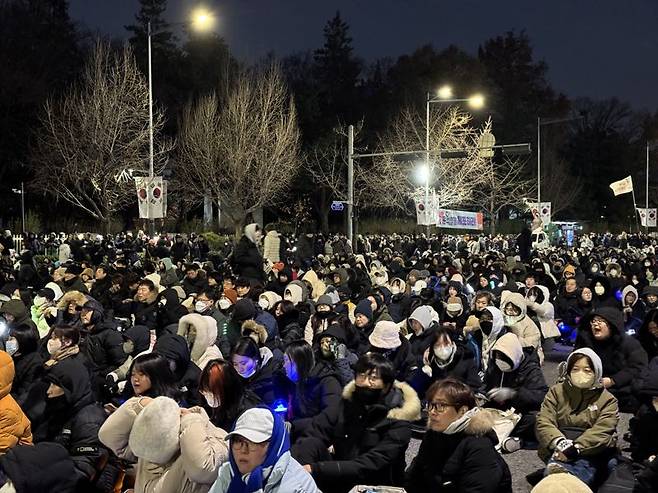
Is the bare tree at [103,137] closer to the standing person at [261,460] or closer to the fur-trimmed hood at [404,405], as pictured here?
the fur-trimmed hood at [404,405]

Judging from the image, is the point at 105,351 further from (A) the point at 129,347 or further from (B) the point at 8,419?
(B) the point at 8,419

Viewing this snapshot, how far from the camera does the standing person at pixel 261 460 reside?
3.95m

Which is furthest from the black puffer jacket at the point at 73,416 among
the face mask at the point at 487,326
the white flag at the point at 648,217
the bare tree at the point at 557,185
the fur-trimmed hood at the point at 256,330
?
the bare tree at the point at 557,185

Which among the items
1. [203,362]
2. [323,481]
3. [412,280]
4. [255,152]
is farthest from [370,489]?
[255,152]

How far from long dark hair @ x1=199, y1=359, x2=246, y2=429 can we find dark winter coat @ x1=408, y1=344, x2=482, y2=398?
344 cm

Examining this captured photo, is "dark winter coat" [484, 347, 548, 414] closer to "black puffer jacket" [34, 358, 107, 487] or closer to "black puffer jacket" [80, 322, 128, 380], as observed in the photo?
"black puffer jacket" [80, 322, 128, 380]

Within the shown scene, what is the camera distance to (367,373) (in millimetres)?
5574

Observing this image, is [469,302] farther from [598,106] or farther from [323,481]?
[598,106]

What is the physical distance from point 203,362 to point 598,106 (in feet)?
262

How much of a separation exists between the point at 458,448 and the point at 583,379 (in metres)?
2.05

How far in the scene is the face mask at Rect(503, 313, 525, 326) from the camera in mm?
10488

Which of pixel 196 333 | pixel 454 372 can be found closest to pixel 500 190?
pixel 454 372

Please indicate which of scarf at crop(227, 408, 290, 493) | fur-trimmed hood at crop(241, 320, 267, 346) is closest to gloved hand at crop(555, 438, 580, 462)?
scarf at crop(227, 408, 290, 493)

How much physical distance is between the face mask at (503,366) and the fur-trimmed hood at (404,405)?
106 inches
